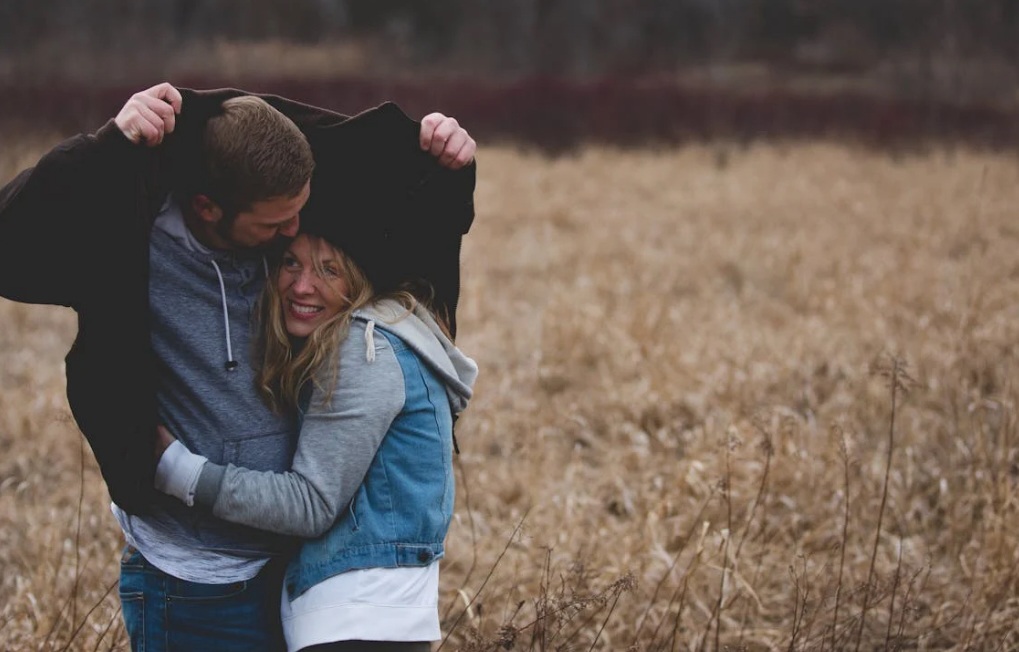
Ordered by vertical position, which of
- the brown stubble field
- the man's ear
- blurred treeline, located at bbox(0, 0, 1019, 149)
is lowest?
the brown stubble field

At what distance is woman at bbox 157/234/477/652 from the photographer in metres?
1.56

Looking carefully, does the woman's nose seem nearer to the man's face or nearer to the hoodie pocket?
the man's face

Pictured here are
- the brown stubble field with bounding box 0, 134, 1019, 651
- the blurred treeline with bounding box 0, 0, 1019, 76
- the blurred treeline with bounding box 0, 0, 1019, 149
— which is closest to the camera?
the brown stubble field with bounding box 0, 134, 1019, 651

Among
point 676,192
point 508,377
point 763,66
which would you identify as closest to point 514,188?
point 676,192

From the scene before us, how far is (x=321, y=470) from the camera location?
62.1 inches

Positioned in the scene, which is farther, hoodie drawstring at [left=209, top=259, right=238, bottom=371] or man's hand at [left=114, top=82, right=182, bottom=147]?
hoodie drawstring at [left=209, top=259, right=238, bottom=371]

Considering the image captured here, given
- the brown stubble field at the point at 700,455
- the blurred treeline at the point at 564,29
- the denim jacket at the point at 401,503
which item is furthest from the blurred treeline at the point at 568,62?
the denim jacket at the point at 401,503

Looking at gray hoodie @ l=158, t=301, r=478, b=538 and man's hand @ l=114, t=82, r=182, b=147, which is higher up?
man's hand @ l=114, t=82, r=182, b=147

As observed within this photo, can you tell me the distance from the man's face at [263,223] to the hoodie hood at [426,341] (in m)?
0.20

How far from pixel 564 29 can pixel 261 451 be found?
2791cm

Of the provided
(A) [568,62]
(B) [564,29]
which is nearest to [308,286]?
(A) [568,62]

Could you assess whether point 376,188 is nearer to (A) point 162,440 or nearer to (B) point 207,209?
(B) point 207,209

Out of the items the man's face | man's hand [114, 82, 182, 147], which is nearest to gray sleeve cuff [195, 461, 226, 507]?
the man's face

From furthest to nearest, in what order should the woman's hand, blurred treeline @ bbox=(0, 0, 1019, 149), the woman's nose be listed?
blurred treeline @ bbox=(0, 0, 1019, 149) < the woman's nose < the woman's hand
